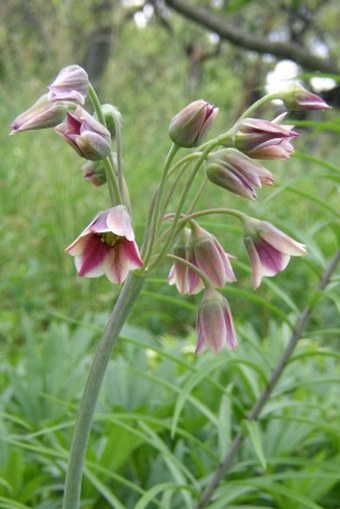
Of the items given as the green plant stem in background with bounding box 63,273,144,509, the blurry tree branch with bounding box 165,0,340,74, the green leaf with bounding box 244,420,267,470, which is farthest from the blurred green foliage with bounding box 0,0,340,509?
the blurry tree branch with bounding box 165,0,340,74

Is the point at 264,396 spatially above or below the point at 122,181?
below

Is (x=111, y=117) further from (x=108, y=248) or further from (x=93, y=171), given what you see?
(x=108, y=248)

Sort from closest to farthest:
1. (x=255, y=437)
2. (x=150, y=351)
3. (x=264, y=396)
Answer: (x=255, y=437) → (x=264, y=396) → (x=150, y=351)

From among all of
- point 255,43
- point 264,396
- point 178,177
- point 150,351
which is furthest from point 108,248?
point 255,43

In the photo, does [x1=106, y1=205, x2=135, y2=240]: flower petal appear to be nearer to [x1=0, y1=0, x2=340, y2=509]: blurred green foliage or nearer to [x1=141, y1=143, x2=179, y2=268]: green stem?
[x1=141, y1=143, x2=179, y2=268]: green stem

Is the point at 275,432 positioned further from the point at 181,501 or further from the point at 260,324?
the point at 260,324

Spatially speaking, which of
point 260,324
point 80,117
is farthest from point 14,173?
point 80,117

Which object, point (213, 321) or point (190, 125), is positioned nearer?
point (190, 125)
